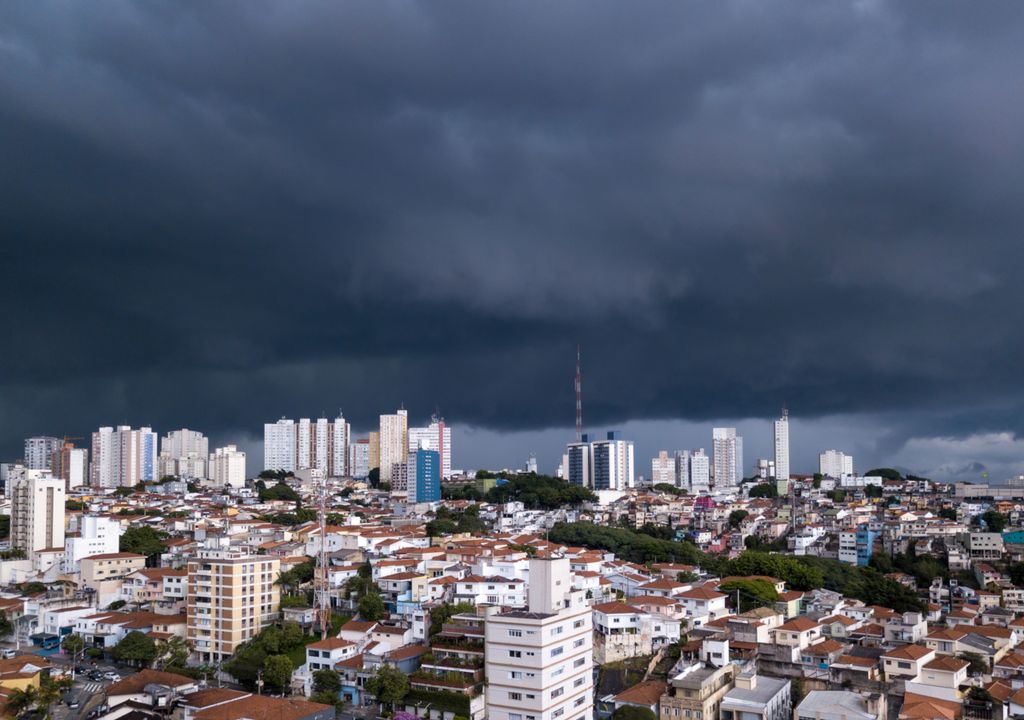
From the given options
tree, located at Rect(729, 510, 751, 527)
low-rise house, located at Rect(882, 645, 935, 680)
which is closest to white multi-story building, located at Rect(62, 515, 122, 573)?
low-rise house, located at Rect(882, 645, 935, 680)

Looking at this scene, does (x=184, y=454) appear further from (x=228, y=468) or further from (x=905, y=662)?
(x=905, y=662)

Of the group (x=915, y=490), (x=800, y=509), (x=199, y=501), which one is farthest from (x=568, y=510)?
(x=915, y=490)

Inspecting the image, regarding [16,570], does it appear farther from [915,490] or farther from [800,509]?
[915,490]

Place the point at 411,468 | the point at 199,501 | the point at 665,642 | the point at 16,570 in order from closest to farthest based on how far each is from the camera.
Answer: the point at 665,642 < the point at 16,570 < the point at 199,501 < the point at 411,468

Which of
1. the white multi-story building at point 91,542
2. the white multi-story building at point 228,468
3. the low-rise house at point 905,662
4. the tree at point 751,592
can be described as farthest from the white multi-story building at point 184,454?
the low-rise house at point 905,662

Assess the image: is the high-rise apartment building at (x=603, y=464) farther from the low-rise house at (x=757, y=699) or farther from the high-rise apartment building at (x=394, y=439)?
the low-rise house at (x=757, y=699)

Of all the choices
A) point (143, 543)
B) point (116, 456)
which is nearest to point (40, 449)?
point (116, 456)
